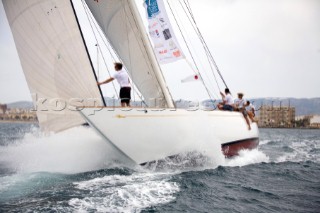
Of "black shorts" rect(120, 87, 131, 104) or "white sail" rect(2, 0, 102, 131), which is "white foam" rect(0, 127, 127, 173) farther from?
"black shorts" rect(120, 87, 131, 104)

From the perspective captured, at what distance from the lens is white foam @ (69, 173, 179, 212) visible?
4.68m

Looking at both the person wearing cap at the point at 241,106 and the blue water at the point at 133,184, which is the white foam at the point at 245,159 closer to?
the blue water at the point at 133,184

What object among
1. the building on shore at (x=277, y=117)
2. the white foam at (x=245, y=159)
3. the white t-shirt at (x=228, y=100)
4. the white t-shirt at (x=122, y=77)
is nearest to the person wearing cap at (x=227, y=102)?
the white t-shirt at (x=228, y=100)

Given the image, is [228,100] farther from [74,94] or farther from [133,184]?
[133,184]

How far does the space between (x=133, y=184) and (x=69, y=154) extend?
282cm

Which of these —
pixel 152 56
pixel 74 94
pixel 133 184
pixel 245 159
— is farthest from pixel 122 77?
pixel 245 159

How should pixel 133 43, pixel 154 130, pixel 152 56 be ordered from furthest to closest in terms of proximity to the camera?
pixel 133 43 → pixel 152 56 → pixel 154 130

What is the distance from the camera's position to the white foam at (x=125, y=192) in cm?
468

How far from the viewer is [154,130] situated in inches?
288

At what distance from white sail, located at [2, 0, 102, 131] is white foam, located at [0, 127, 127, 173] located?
866 mm

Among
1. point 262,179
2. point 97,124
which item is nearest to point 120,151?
point 97,124

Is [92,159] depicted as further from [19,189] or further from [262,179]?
[262,179]

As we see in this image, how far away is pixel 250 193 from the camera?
624 centimetres

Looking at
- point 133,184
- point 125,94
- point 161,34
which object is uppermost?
point 161,34
